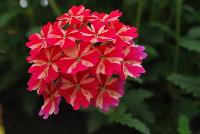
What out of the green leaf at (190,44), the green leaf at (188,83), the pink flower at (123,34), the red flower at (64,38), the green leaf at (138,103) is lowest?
the green leaf at (138,103)

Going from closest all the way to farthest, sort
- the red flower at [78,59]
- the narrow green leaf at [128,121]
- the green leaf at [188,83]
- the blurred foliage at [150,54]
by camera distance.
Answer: the red flower at [78,59] → the narrow green leaf at [128,121] → the green leaf at [188,83] → the blurred foliage at [150,54]

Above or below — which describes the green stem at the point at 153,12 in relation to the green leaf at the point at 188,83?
above

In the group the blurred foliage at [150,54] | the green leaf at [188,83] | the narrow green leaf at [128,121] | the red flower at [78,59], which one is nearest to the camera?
the red flower at [78,59]

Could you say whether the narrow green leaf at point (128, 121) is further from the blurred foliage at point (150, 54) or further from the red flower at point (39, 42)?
the red flower at point (39, 42)

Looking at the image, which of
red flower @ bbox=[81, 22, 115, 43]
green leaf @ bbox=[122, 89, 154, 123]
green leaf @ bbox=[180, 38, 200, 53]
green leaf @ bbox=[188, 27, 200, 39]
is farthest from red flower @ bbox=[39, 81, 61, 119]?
green leaf @ bbox=[188, 27, 200, 39]

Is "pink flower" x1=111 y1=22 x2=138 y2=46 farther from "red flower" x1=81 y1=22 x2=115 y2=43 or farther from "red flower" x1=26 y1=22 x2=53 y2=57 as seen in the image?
"red flower" x1=26 y1=22 x2=53 y2=57

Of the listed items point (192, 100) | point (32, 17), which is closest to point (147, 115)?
point (192, 100)

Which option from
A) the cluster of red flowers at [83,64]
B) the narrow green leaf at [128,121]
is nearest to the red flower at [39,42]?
the cluster of red flowers at [83,64]
